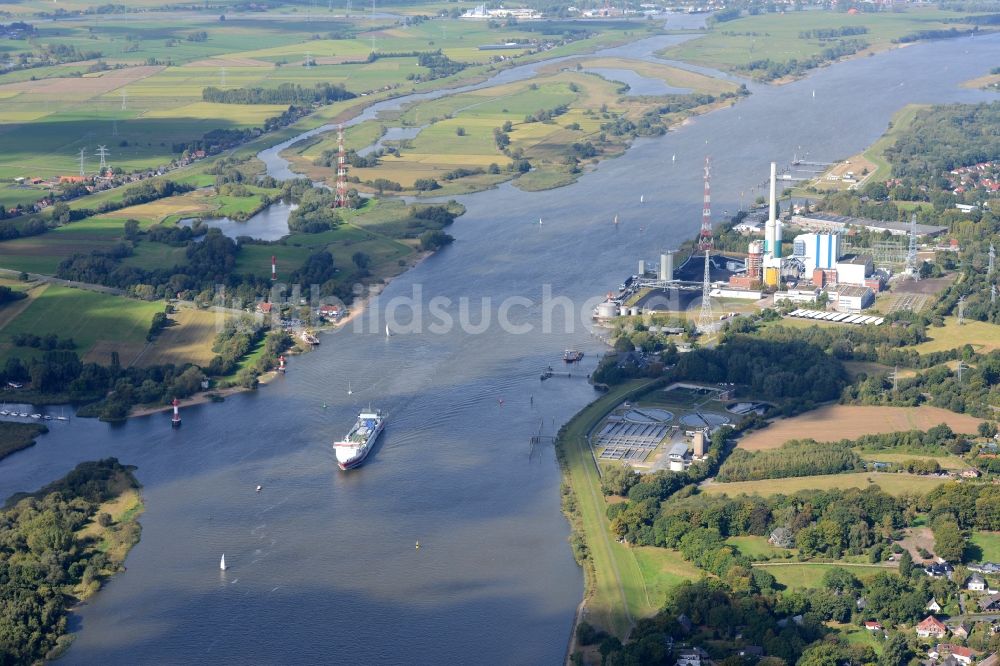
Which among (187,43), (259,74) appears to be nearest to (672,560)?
(259,74)

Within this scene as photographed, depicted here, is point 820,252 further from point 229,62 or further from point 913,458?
point 229,62

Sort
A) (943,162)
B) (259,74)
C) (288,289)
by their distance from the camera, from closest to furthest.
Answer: (288,289) → (943,162) → (259,74)

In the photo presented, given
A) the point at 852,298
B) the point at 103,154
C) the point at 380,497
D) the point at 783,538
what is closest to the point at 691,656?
the point at 783,538

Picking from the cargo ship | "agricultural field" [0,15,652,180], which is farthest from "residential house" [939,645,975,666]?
"agricultural field" [0,15,652,180]

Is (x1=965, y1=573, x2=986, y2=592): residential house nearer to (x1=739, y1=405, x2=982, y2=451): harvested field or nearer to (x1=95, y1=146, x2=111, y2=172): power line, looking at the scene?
(x1=739, y1=405, x2=982, y2=451): harvested field

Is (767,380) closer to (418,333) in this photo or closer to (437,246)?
(418,333)

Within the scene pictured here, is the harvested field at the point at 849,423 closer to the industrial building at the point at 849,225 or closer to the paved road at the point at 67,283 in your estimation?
the industrial building at the point at 849,225
